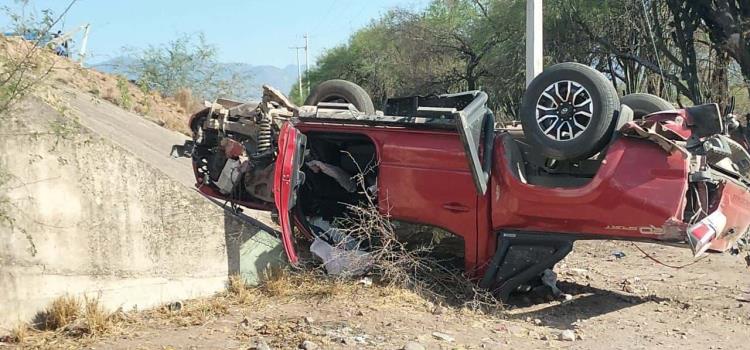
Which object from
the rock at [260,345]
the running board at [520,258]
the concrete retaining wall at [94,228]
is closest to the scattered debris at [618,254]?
the running board at [520,258]

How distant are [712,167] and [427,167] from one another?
230 centimetres

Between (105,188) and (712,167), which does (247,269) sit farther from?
(712,167)

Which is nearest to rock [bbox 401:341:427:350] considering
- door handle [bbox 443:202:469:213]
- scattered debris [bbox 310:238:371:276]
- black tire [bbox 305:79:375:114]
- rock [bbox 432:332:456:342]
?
rock [bbox 432:332:456:342]

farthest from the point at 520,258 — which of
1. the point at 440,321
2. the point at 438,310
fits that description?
the point at 440,321

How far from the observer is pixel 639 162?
5.49 m

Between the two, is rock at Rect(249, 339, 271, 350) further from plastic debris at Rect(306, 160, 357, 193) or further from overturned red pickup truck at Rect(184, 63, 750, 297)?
plastic debris at Rect(306, 160, 357, 193)

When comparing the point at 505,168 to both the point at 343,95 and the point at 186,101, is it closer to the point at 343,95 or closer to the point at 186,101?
the point at 343,95

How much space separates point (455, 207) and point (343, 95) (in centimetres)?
208

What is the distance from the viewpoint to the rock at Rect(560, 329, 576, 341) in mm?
5286

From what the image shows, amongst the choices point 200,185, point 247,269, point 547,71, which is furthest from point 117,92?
point 547,71

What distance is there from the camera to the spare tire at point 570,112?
215 inches

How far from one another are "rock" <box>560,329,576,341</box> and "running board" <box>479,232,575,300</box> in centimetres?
66

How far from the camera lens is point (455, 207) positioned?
6.14 metres

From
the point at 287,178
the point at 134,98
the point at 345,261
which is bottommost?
the point at 345,261
